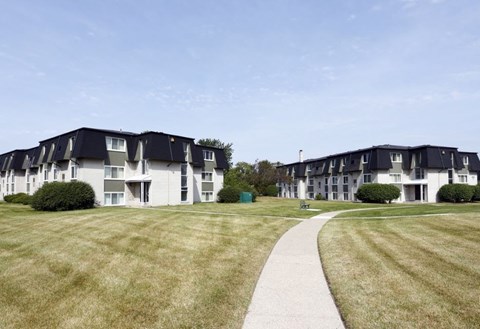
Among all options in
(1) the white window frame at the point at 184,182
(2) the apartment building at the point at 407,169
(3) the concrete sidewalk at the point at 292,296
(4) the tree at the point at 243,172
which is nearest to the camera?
(3) the concrete sidewalk at the point at 292,296

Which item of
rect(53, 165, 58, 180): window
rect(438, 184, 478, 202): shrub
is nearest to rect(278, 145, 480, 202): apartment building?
rect(438, 184, 478, 202): shrub

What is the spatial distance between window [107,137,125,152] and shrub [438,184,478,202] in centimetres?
4237

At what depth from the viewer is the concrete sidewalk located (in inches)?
214

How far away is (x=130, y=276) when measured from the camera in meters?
8.09

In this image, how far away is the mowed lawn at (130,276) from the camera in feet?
19.1

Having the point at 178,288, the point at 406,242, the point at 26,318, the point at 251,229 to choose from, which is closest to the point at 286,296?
the point at 178,288

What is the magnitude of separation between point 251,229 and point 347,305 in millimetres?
9440

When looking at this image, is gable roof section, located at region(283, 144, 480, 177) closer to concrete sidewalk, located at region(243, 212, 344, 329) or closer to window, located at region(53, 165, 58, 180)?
concrete sidewalk, located at region(243, 212, 344, 329)

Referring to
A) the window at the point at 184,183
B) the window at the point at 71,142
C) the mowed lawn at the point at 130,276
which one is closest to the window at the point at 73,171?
the window at the point at 71,142

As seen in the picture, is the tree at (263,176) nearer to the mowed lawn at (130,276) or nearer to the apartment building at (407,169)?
the apartment building at (407,169)

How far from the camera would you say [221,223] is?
680 inches

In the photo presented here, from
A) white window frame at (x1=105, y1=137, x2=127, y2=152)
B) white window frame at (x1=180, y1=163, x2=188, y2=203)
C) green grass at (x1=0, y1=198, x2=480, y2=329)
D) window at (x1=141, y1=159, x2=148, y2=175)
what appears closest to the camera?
green grass at (x1=0, y1=198, x2=480, y2=329)

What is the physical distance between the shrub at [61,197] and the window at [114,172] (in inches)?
156

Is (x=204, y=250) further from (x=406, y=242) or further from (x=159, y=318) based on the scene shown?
(x=406, y=242)
